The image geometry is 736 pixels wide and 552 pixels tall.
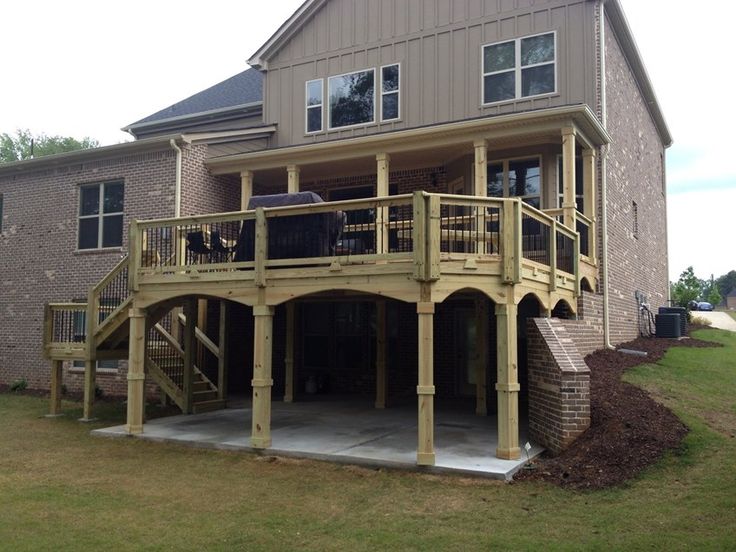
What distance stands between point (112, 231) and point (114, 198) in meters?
0.77

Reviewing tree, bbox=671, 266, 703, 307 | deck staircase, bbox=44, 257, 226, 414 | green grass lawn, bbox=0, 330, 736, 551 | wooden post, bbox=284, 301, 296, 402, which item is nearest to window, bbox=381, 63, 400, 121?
wooden post, bbox=284, 301, 296, 402

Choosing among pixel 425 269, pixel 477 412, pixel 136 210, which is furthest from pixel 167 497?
pixel 136 210

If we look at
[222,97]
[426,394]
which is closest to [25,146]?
[222,97]

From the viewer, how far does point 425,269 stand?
8.04 m

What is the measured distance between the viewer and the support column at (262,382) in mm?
9172

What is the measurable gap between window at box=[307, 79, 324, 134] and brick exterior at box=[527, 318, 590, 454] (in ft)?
28.2

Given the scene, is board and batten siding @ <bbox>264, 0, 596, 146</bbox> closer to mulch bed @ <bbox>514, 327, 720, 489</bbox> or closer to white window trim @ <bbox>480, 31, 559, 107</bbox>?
white window trim @ <bbox>480, 31, 559, 107</bbox>

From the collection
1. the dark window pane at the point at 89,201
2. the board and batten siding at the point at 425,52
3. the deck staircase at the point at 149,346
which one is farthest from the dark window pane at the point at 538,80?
the dark window pane at the point at 89,201

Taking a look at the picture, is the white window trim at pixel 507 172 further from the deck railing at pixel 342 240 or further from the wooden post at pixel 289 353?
the wooden post at pixel 289 353

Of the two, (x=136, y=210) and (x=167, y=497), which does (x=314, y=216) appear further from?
(x=136, y=210)

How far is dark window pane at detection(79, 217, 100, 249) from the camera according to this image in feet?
50.9

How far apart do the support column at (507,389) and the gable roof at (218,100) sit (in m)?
11.8

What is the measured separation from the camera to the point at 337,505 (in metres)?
6.78

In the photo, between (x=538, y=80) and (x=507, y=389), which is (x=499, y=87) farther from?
(x=507, y=389)
